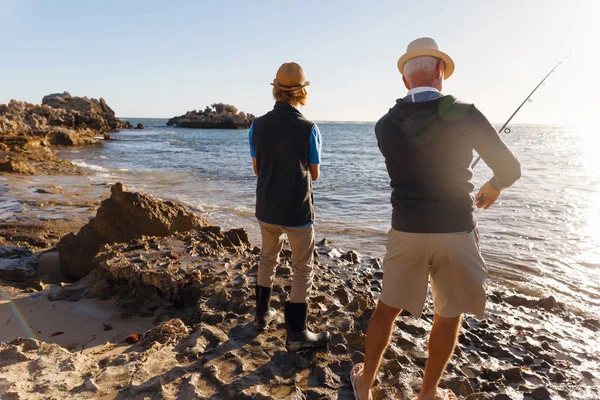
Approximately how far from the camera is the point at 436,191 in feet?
7.23

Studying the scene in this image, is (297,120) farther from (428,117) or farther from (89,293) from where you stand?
(89,293)

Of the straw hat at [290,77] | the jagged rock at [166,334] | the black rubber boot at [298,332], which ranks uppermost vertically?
the straw hat at [290,77]

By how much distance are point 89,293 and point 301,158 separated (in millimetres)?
3142

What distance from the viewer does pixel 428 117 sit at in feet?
7.11

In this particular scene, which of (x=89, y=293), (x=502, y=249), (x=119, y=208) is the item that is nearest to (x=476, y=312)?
(x=89, y=293)

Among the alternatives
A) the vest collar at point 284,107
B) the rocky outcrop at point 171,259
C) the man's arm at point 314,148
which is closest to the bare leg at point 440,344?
the man's arm at point 314,148

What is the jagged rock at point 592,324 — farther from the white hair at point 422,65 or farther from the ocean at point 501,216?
the white hair at point 422,65

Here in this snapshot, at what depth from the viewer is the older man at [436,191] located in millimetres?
2141

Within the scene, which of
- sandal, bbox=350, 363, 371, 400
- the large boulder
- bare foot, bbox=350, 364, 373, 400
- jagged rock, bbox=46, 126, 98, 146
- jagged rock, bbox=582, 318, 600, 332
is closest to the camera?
bare foot, bbox=350, 364, 373, 400

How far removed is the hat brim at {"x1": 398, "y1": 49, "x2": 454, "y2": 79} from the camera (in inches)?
88.6

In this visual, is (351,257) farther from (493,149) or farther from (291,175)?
(493,149)

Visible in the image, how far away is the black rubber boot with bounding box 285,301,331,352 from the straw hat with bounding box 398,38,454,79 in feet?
6.25

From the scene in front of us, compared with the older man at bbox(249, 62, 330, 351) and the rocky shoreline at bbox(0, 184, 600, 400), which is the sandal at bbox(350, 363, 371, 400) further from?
the older man at bbox(249, 62, 330, 351)

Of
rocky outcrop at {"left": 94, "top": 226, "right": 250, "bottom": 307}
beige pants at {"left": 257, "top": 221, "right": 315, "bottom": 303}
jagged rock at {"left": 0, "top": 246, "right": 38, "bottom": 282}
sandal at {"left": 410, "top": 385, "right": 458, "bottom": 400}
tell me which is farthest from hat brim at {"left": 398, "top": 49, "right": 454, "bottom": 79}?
jagged rock at {"left": 0, "top": 246, "right": 38, "bottom": 282}
